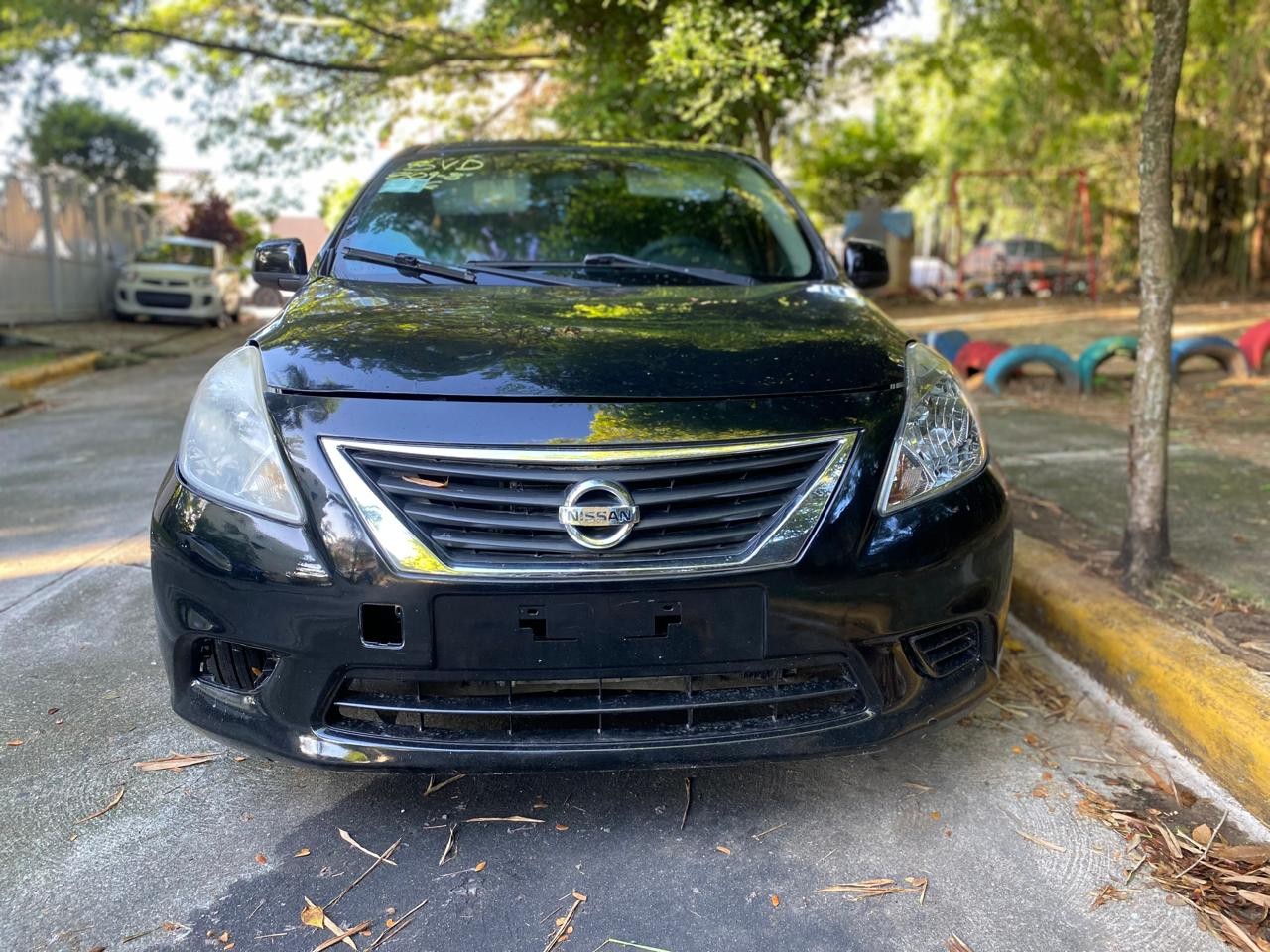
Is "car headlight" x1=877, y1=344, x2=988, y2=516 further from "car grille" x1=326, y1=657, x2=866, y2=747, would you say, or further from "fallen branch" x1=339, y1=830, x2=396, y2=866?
"fallen branch" x1=339, y1=830, x2=396, y2=866

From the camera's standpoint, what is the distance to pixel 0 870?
2043 millimetres

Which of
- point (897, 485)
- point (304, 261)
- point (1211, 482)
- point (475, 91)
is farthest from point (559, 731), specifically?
point (475, 91)

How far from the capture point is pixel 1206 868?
2.07m

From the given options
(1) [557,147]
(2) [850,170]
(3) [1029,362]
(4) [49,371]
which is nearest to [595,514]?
(1) [557,147]

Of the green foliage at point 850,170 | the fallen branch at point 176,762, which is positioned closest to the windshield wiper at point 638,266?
the fallen branch at point 176,762

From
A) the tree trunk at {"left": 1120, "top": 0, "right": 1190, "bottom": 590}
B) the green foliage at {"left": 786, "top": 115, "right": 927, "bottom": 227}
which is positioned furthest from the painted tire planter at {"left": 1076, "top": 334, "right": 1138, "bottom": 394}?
the green foliage at {"left": 786, "top": 115, "right": 927, "bottom": 227}

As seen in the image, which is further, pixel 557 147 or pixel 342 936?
pixel 557 147

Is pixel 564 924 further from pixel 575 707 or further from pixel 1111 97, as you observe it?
pixel 1111 97

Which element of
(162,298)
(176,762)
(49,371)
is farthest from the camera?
(162,298)

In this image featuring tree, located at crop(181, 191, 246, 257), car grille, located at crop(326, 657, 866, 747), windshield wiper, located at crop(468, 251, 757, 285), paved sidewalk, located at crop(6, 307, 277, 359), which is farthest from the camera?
tree, located at crop(181, 191, 246, 257)

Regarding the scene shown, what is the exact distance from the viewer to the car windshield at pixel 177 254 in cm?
1673

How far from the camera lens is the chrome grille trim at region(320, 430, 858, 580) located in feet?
6.20

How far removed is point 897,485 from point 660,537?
1.72ft

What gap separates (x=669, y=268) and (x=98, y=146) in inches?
1018
